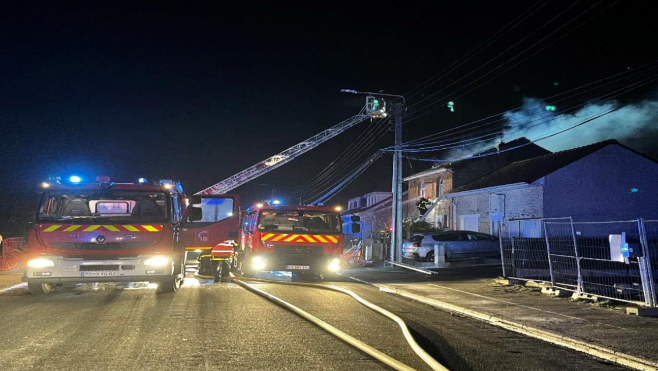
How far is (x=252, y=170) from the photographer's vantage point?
44.7 meters

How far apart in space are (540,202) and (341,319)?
23.6m

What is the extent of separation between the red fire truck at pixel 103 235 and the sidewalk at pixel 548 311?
5896 millimetres

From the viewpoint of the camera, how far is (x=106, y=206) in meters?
11.6

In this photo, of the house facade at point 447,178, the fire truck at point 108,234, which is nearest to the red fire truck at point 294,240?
the fire truck at point 108,234

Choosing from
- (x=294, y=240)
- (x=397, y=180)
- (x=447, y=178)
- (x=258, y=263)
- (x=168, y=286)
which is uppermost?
(x=447, y=178)

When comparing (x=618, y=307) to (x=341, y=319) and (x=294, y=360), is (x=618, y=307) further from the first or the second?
(x=294, y=360)

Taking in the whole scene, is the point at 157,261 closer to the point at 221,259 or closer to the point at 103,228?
the point at 103,228

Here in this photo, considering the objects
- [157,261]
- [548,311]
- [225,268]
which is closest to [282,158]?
[225,268]

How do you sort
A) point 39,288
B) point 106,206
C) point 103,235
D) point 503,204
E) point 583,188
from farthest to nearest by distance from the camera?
point 503,204, point 583,188, point 39,288, point 106,206, point 103,235

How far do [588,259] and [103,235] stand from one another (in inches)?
393

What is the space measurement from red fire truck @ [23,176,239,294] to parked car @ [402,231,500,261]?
14356 millimetres

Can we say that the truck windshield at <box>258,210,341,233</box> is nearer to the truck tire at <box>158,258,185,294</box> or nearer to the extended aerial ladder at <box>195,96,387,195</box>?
the truck tire at <box>158,258,185,294</box>

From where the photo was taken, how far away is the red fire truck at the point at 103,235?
36.2ft

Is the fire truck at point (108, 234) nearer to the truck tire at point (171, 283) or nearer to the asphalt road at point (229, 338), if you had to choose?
the truck tire at point (171, 283)
